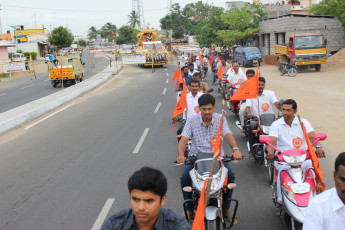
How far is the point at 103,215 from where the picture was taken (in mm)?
5363

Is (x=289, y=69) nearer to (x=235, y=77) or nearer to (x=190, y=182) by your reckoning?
(x=235, y=77)

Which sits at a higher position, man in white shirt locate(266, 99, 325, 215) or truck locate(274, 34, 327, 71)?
truck locate(274, 34, 327, 71)

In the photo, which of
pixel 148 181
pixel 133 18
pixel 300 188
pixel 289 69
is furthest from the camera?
pixel 133 18

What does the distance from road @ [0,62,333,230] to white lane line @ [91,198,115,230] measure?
1 cm

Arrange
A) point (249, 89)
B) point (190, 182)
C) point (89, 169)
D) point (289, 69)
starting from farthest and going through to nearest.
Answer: point (289, 69), point (249, 89), point (89, 169), point (190, 182)

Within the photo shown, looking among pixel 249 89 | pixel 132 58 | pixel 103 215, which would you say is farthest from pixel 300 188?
pixel 132 58

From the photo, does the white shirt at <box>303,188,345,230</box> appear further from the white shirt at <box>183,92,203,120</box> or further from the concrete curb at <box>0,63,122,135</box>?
the concrete curb at <box>0,63,122,135</box>

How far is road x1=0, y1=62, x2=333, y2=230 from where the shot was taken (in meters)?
5.41

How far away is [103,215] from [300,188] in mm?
2788

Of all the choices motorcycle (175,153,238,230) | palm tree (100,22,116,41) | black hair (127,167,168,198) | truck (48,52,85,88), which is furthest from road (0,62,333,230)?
palm tree (100,22,116,41)

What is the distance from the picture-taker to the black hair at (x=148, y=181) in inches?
Answer: 91.6

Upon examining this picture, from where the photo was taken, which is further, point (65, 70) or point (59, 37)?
point (59, 37)

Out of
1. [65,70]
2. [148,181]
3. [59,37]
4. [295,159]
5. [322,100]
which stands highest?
[59,37]

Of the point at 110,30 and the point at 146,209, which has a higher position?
the point at 110,30
